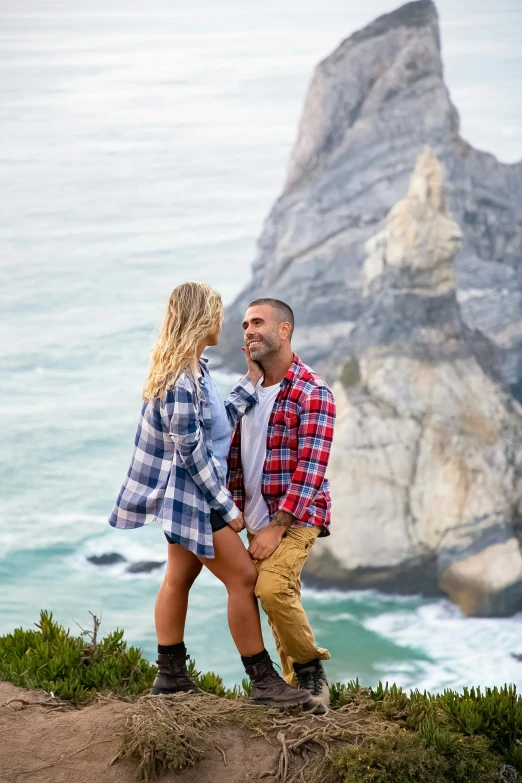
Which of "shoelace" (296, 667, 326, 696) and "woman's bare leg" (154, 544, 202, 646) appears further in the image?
"shoelace" (296, 667, 326, 696)

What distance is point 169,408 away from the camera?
2.91 m

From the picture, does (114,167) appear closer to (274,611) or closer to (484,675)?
(484,675)

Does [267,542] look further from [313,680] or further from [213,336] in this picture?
[213,336]

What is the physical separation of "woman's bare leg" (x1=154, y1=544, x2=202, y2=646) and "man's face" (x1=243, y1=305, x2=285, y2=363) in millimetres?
683

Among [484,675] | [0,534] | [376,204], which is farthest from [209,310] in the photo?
[376,204]

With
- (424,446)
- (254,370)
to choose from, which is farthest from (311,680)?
(424,446)

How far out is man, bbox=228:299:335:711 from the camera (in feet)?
10.2

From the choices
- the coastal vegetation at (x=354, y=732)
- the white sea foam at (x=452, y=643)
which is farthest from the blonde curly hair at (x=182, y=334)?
the white sea foam at (x=452, y=643)

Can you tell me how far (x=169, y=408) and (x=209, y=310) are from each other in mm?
316

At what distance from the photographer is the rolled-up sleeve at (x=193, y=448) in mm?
2891

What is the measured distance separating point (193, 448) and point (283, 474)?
40cm

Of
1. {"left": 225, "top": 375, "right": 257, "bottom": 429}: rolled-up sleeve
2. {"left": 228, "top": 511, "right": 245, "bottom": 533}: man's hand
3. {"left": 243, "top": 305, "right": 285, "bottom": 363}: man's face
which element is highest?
{"left": 243, "top": 305, "right": 285, "bottom": 363}: man's face

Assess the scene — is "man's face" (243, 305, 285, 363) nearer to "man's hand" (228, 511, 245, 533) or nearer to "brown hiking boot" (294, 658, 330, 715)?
"man's hand" (228, 511, 245, 533)

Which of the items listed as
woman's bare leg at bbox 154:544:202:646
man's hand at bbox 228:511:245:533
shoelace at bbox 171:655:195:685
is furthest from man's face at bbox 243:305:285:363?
shoelace at bbox 171:655:195:685
